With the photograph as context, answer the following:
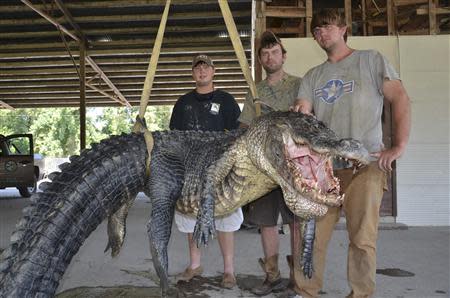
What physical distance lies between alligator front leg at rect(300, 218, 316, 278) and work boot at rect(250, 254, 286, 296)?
1312mm

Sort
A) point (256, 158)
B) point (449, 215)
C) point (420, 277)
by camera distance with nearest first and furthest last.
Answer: point (256, 158)
point (420, 277)
point (449, 215)

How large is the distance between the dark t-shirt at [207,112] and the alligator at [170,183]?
1.36m

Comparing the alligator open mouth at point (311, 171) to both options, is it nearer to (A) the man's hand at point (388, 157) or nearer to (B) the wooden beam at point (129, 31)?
(A) the man's hand at point (388, 157)

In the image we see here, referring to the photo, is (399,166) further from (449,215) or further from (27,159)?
(27,159)

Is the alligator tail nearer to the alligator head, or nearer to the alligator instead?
the alligator

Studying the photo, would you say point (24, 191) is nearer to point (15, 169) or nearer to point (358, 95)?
point (15, 169)

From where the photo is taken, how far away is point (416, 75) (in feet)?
23.0

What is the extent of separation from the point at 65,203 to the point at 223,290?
218cm

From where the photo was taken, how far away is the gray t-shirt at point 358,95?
9.46ft

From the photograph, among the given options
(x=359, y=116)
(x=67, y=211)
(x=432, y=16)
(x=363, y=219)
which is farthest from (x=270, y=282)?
(x=432, y=16)

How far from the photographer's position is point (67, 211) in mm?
1987

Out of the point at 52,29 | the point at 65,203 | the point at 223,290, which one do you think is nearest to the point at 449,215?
the point at 223,290

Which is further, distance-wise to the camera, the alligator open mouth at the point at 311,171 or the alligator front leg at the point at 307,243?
the alligator front leg at the point at 307,243

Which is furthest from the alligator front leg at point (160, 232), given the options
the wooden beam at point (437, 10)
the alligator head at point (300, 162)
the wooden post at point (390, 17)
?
the wooden beam at point (437, 10)
